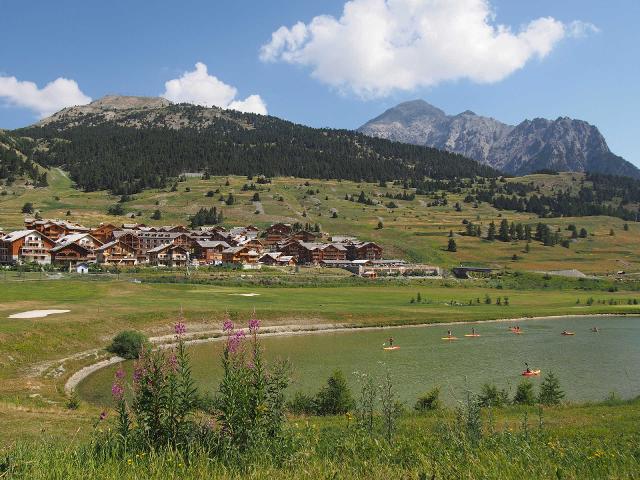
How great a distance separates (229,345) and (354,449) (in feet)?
10.6

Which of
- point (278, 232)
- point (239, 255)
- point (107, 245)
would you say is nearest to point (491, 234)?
point (278, 232)

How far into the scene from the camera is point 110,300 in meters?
68.1

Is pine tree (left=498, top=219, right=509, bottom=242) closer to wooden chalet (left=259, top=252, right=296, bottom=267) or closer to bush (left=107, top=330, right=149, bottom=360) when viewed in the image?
wooden chalet (left=259, top=252, right=296, bottom=267)

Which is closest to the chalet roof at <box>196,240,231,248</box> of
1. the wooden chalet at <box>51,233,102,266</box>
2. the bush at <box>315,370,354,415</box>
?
the wooden chalet at <box>51,233,102,266</box>

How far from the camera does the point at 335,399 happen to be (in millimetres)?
27250

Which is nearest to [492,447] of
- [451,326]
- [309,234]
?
[451,326]

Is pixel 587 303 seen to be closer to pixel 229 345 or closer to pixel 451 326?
pixel 451 326

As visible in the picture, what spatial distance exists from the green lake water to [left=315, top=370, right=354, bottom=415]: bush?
3.12 metres

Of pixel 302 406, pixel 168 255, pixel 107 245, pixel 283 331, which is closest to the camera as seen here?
pixel 302 406

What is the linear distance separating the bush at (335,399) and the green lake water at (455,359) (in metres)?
3.12

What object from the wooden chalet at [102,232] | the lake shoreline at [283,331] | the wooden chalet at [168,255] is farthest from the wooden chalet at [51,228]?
the lake shoreline at [283,331]

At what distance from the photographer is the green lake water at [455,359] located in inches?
1419

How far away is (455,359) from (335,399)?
22.8 metres

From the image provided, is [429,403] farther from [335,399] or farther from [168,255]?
[168,255]
